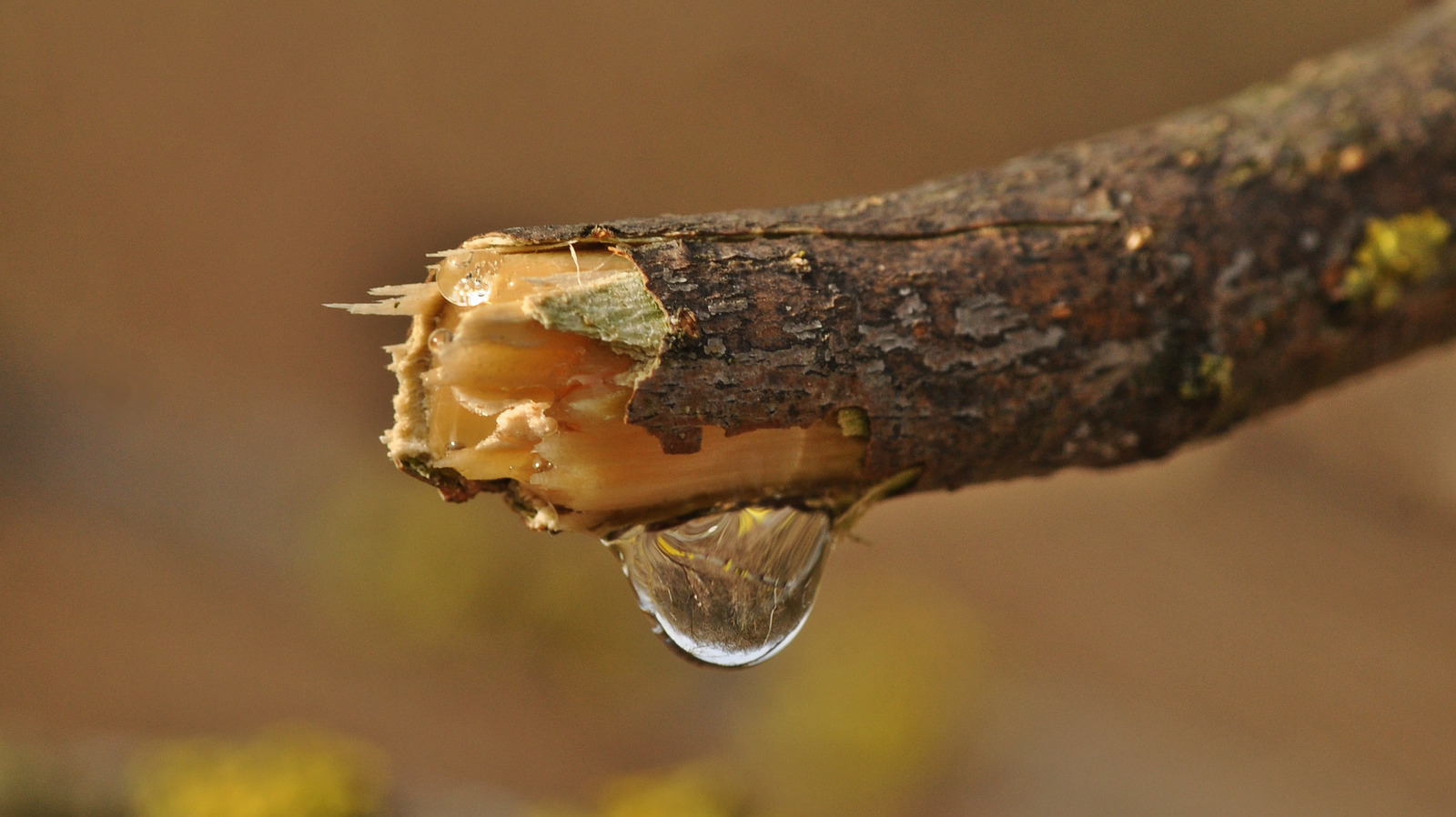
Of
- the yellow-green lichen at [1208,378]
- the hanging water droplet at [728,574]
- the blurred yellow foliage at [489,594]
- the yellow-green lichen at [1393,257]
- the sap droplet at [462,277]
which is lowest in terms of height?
the hanging water droplet at [728,574]

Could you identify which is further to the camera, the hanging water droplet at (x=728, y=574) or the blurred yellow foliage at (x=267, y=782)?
the blurred yellow foliage at (x=267, y=782)

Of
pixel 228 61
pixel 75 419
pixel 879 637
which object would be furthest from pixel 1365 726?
pixel 75 419

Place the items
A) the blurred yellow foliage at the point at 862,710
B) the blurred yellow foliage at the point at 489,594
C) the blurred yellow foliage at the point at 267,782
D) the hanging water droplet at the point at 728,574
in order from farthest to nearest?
the blurred yellow foliage at the point at 489,594 → the blurred yellow foliage at the point at 862,710 → the blurred yellow foliage at the point at 267,782 → the hanging water droplet at the point at 728,574

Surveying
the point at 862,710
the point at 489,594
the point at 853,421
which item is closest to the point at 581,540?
the point at 489,594

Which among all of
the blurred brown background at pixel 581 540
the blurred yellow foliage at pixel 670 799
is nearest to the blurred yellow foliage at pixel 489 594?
the blurred brown background at pixel 581 540

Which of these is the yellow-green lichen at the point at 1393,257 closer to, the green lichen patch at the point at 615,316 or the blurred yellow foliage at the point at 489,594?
the green lichen patch at the point at 615,316

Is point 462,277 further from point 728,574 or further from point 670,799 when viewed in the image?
point 670,799

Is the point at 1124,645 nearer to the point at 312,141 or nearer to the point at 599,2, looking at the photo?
the point at 599,2
